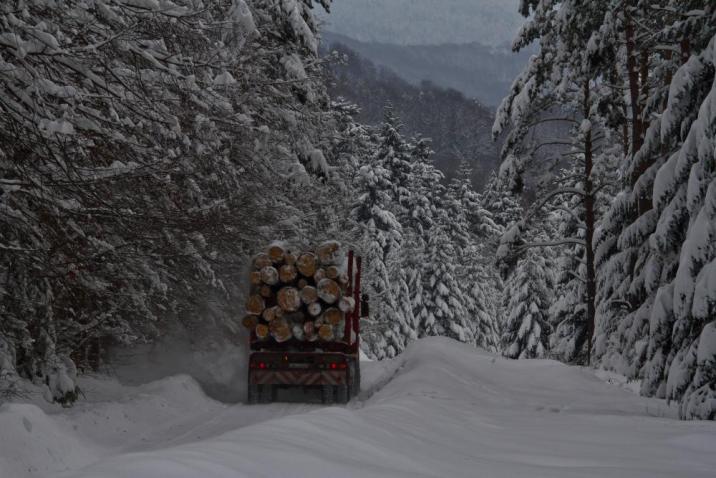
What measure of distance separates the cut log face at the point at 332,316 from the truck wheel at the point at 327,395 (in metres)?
1.20

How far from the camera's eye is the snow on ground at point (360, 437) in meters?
3.83

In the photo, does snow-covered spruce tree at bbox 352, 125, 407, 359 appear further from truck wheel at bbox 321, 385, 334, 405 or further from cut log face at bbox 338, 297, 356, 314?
truck wheel at bbox 321, 385, 334, 405

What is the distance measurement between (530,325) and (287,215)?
74.5ft

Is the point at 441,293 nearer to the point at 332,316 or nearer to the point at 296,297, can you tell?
the point at 332,316

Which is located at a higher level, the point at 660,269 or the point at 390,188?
the point at 390,188

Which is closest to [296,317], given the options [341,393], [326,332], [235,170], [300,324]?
[300,324]

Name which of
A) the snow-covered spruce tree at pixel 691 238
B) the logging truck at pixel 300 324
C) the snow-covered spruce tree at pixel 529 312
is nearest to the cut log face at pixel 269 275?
the logging truck at pixel 300 324

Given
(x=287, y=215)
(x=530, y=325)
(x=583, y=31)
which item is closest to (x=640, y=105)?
(x=583, y=31)

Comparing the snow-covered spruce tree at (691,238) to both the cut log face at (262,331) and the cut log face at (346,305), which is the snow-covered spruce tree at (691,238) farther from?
the cut log face at (262,331)

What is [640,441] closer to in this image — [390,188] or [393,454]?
[393,454]

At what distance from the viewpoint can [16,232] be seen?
7.37 meters

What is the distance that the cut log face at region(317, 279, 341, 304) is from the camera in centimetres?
1285

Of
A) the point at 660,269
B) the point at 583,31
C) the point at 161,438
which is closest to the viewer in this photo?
the point at 161,438

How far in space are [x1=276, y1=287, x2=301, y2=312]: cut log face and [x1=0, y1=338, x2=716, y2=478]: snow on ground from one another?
1863mm
